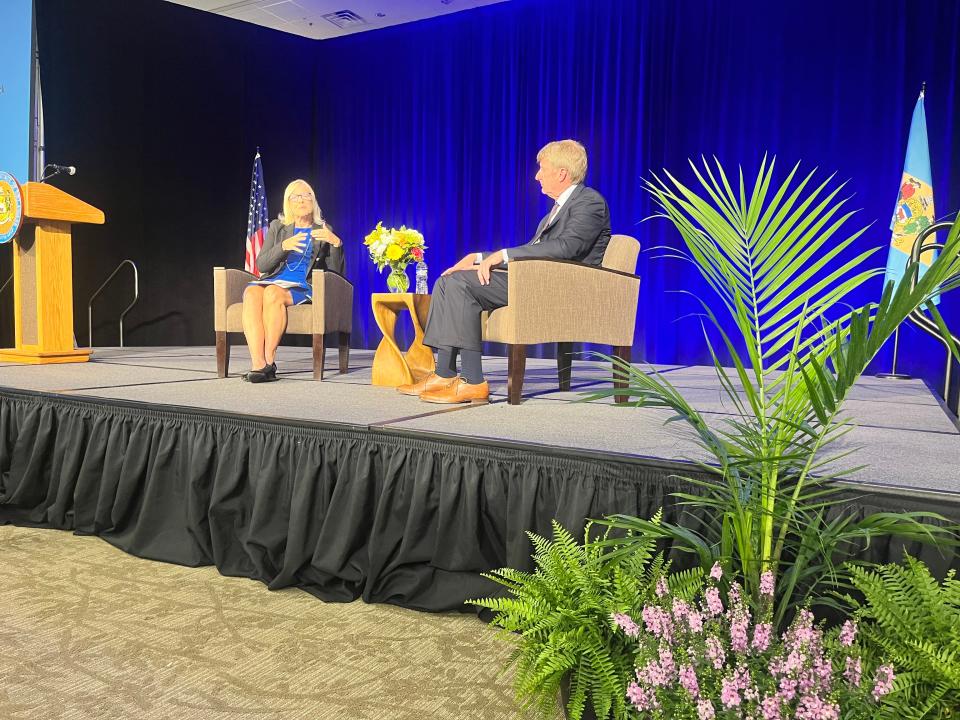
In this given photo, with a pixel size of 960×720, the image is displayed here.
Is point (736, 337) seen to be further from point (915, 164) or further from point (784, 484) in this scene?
point (784, 484)

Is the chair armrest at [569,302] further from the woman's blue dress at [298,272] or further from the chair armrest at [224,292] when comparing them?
the chair armrest at [224,292]

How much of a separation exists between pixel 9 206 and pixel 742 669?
4395mm

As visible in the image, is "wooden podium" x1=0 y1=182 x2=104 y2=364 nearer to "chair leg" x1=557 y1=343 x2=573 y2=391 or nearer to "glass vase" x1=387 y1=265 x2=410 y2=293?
"glass vase" x1=387 y1=265 x2=410 y2=293

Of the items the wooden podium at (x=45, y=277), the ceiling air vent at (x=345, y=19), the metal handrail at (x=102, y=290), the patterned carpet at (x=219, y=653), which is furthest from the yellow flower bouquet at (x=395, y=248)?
the ceiling air vent at (x=345, y=19)

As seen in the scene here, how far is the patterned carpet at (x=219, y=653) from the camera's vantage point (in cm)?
146

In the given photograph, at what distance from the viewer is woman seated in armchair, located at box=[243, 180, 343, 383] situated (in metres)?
3.61

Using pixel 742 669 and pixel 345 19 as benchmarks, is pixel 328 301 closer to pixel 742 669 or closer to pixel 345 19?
pixel 742 669

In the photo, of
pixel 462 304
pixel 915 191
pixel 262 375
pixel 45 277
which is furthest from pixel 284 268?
pixel 915 191

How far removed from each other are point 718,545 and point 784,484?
0.67 feet

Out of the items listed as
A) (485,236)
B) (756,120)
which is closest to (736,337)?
(756,120)

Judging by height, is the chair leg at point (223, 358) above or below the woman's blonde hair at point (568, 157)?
below

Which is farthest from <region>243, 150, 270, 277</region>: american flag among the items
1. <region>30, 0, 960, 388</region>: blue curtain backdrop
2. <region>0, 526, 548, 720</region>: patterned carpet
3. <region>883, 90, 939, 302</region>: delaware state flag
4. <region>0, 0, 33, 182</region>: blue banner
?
<region>0, 526, 548, 720</region>: patterned carpet

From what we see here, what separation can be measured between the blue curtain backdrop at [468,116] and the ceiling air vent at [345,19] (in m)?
0.32

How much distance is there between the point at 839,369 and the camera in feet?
3.83
